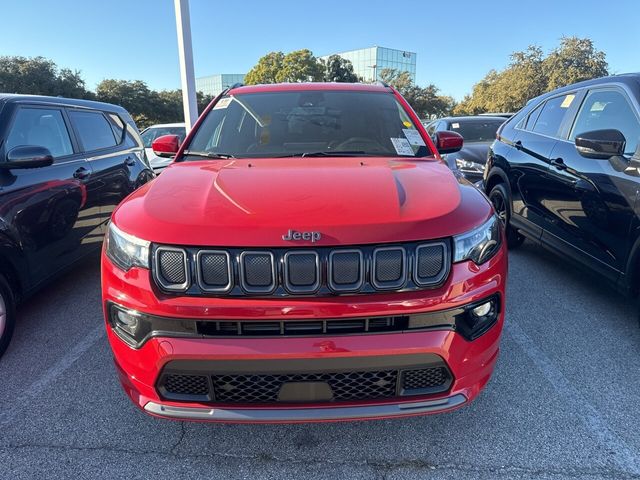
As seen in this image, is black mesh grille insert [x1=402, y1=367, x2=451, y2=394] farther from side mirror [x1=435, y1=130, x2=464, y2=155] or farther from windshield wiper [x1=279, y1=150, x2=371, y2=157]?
side mirror [x1=435, y1=130, x2=464, y2=155]

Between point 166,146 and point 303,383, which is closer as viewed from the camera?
point 303,383

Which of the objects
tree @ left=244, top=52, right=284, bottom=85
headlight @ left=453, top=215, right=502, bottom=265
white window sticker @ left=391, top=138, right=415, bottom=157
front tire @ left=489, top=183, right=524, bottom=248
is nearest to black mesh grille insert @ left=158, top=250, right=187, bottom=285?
headlight @ left=453, top=215, right=502, bottom=265

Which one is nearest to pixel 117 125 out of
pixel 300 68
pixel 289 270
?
pixel 289 270

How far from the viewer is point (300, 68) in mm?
57781

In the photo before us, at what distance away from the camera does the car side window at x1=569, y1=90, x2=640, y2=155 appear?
316 centimetres

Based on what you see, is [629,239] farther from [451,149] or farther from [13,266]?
[13,266]

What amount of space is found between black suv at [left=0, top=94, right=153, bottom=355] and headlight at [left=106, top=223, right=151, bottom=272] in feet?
5.11

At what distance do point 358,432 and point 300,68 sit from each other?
6038 centimetres

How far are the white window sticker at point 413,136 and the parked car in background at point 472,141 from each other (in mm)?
4934

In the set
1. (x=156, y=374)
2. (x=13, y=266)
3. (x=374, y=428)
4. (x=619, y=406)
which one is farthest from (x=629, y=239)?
(x=13, y=266)

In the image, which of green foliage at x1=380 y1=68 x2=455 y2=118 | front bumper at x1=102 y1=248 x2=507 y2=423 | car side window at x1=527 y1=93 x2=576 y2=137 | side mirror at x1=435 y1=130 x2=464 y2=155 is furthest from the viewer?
green foliage at x1=380 y1=68 x2=455 y2=118

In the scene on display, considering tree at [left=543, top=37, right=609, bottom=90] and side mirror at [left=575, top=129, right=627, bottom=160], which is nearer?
side mirror at [left=575, top=129, right=627, bottom=160]

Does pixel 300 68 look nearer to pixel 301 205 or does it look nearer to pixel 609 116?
pixel 609 116

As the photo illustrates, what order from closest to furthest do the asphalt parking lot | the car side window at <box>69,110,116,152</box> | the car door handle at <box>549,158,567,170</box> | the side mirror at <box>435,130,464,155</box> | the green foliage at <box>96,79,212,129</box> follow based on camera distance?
1. the asphalt parking lot
2. the side mirror at <box>435,130,464,155</box>
3. the car door handle at <box>549,158,567,170</box>
4. the car side window at <box>69,110,116,152</box>
5. the green foliage at <box>96,79,212,129</box>
